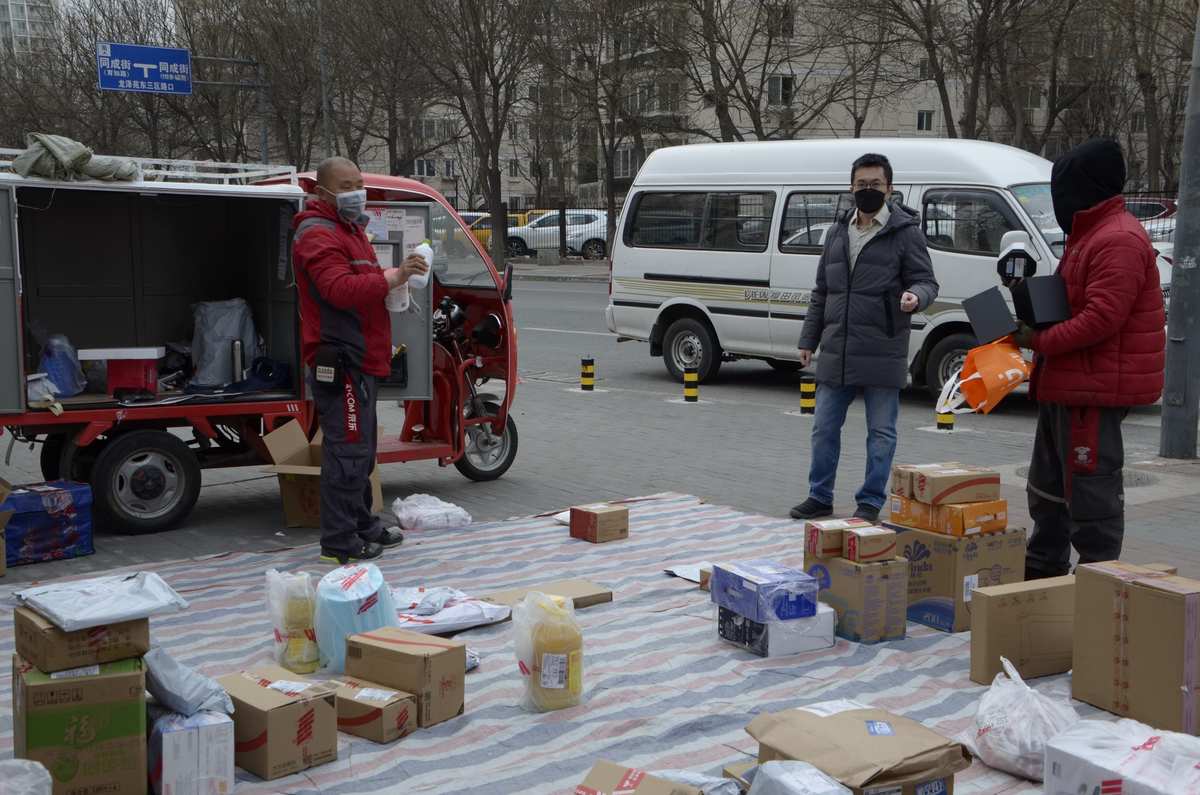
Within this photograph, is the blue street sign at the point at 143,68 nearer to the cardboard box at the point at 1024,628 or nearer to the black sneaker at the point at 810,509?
the black sneaker at the point at 810,509

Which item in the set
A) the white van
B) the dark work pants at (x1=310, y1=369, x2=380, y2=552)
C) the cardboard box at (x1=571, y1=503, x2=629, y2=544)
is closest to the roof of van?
the white van

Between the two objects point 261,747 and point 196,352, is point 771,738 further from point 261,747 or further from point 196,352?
point 196,352

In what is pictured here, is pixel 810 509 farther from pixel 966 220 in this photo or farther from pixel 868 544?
pixel 966 220

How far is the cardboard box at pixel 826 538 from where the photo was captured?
17.5 ft

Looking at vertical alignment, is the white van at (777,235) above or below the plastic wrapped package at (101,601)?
above

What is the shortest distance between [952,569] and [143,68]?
3153 cm

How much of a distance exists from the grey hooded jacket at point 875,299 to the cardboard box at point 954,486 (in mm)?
1766

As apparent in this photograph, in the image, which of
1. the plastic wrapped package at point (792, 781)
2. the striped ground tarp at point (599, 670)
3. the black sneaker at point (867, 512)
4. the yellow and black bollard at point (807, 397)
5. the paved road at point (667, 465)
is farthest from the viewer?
the yellow and black bollard at point (807, 397)

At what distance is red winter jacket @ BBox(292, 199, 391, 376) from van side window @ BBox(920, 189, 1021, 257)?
24.4 feet

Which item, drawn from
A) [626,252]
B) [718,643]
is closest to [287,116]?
[626,252]

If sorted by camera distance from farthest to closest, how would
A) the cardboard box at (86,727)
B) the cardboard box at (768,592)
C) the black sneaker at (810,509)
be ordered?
the black sneaker at (810,509) < the cardboard box at (768,592) < the cardboard box at (86,727)

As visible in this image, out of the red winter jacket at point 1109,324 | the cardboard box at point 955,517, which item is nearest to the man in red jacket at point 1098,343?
the red winter jacket at point 1109,324

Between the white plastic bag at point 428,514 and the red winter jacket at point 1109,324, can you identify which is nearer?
the red winter jacket at point 1109,324

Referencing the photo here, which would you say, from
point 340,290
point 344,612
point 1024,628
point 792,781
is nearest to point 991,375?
point 1024,628
